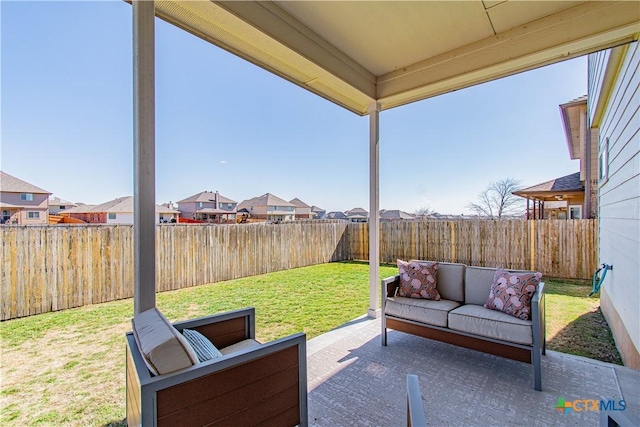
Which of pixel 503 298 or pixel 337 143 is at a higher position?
pixel 337 143

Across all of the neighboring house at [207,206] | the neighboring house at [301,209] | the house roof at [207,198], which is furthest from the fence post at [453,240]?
the neighboring house at [301,209]

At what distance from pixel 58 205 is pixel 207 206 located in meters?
9.51

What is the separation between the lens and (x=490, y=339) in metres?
2.53

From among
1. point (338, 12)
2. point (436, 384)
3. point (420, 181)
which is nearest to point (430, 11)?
point (338, 12)

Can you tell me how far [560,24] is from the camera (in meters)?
2.53

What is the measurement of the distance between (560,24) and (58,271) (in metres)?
6.71

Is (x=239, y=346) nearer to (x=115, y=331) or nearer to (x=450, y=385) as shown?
(x=450, y=385)

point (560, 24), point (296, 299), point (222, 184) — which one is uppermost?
point (560, 24)

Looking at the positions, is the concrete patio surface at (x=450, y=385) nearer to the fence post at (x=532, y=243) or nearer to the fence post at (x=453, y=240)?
the fence post at (x=532, y=243)

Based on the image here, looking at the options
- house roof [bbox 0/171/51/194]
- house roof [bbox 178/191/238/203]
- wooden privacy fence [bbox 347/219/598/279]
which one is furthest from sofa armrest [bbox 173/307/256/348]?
house roof [bbox 178/191/238/203]

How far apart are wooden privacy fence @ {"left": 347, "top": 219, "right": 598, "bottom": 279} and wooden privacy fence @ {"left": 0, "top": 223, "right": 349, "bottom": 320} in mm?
3975

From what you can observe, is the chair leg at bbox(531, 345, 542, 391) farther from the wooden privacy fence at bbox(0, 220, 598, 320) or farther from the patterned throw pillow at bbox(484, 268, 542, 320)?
the wooden privacy fence at bbox(0, 220, 598, 320)

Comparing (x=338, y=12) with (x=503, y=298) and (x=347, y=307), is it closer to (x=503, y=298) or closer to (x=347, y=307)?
(x=503, y=298)

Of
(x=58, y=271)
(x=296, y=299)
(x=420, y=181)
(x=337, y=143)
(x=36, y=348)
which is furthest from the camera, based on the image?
(x=420, y=181)
